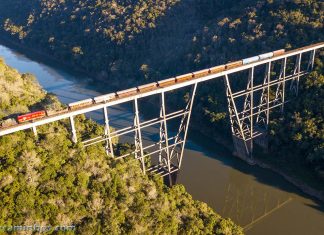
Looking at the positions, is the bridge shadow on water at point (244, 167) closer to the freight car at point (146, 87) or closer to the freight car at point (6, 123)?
the freight car at point (146, 87)

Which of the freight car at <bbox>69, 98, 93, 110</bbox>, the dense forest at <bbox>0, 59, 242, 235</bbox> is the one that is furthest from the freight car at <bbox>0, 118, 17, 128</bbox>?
the freight car at <bbox>69, 98, 93, 110</bbox>

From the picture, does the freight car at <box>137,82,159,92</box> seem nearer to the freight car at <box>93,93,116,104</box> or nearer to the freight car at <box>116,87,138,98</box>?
the freight car at <box>116,87,138,98</box>

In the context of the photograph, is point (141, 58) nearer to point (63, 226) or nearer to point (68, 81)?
point (68, 81)

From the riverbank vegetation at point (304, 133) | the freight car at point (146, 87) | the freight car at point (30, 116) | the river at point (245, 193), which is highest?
the freight car at point (30, 116)

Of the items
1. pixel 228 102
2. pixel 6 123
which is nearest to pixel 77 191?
pixel 6 123

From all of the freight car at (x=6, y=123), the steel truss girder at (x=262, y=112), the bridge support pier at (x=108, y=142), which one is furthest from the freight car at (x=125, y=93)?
the steel truss girder at (x=262, y=112)

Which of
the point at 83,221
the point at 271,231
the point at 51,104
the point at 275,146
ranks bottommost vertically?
the point at 271,231

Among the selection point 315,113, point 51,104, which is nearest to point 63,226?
point 51,104
